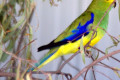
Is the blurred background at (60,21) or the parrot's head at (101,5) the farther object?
the blurred background at (60,21)

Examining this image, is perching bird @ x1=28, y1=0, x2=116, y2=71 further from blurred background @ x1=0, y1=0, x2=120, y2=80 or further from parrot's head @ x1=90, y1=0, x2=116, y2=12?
blurred background @ x1=0, y1=0, x2=120, y2=80

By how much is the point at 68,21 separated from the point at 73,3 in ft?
0.46

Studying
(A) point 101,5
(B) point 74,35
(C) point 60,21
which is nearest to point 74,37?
(B) point 74,35

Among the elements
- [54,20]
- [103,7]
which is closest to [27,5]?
[103,7]

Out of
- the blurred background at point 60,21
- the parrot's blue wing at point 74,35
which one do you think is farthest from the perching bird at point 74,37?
the blurred background at point 60,21

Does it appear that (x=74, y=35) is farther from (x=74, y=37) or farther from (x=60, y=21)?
(x=60, y=21)

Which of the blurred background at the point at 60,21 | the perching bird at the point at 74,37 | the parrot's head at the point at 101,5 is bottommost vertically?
the blurred background at the point at 60,21

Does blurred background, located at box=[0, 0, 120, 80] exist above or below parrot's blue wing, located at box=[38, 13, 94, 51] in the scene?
below

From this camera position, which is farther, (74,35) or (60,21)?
(60,21)

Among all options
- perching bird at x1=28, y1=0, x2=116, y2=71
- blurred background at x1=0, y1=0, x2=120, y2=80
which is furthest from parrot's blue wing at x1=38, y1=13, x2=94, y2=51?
blurred background at x1=0, y1=0, x2=120, y2=80

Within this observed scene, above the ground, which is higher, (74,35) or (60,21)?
(74,35)

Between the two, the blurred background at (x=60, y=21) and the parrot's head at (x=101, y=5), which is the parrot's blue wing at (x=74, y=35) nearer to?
the parrot's head at (x=101, y=5)

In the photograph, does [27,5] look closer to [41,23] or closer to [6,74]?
[6,74]

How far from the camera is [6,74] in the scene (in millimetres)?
466
